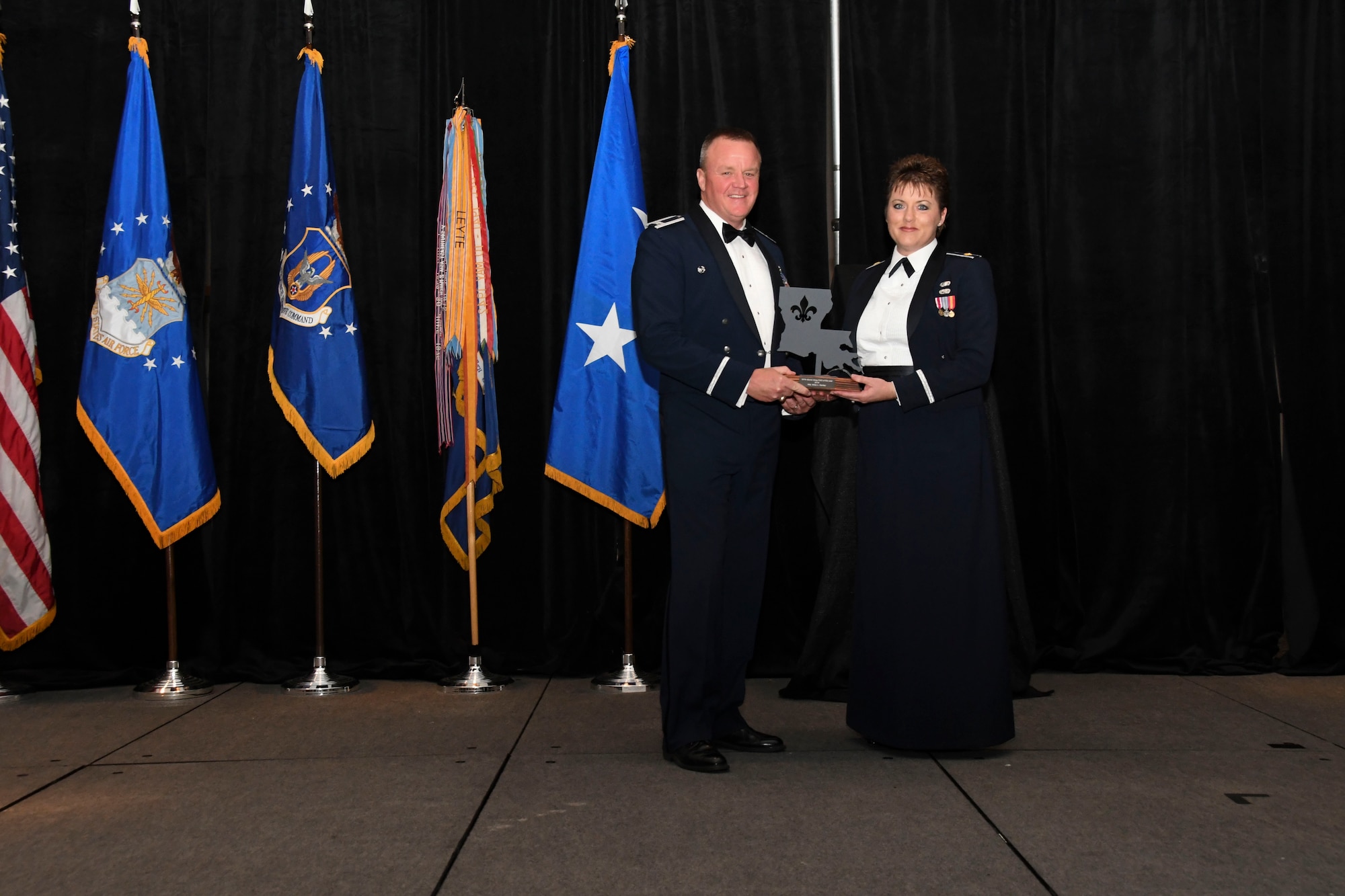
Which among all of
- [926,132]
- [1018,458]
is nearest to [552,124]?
[926,132]

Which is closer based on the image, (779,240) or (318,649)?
(318,649)

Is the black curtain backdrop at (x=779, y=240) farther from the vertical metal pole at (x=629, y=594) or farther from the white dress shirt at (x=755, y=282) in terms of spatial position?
the white dress shirt at (x=755, y=282)

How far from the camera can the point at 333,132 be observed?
4.61 m

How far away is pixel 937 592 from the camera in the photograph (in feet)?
10.2

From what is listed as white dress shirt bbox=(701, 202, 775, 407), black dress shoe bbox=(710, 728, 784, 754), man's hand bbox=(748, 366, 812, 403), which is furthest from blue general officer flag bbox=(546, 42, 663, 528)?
man's hand bbox=(748, 366, 812, 403)

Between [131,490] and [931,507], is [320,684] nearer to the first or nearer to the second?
[131,490]

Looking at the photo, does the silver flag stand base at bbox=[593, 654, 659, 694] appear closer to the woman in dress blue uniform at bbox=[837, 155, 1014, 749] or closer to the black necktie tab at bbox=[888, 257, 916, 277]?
the woman in dress blue uniform at bbox=[837, 155, 1014, 749]

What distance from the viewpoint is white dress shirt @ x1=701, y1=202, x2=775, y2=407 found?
10.4 ft

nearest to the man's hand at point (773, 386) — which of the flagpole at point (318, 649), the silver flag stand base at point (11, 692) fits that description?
the flagpole at point (318, 649)

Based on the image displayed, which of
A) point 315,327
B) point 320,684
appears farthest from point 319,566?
point 315,327

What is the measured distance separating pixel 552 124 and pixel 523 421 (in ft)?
3.86

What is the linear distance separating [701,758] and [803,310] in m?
1.19

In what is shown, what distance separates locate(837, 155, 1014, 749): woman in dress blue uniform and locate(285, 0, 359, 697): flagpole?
2.02 metres

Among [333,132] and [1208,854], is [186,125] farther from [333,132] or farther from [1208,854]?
[1208,854]
